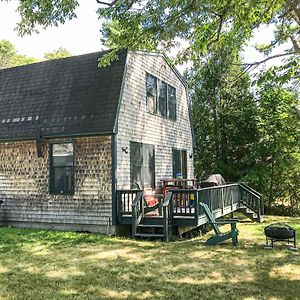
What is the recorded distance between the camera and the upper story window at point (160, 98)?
42.8ft

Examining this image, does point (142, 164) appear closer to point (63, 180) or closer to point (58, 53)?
point (63, 180)

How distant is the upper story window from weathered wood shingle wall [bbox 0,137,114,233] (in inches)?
129

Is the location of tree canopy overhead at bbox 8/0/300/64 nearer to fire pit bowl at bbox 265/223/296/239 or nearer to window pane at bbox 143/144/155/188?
fire pit bowl at bbox 265/223/296/239

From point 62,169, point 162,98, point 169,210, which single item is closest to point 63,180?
point 62,169

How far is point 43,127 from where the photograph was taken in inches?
445

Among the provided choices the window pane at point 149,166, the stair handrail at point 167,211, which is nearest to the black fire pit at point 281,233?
the stair handrail at point 167,211

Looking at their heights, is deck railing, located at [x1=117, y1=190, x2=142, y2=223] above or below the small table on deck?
below

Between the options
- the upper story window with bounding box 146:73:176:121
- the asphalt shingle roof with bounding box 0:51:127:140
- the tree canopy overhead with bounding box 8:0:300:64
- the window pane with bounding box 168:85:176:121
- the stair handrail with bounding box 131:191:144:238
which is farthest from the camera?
the window pane with bounding box 168:85:176:121

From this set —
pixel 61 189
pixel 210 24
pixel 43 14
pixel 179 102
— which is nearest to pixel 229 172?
pixel 179 102

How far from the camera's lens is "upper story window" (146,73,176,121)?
1305cm

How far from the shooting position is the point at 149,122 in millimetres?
12781

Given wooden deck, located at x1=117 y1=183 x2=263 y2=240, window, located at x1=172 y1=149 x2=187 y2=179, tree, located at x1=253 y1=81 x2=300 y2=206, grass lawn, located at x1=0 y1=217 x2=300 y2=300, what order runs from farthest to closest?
1. tree, located at x1=253 y1=81 x2=300 y2=206
2. window, located at x1=172 y1=149 x2=187 y2=179
3. wooden deck, located at x1=117 y1=183 x2=263 y2=240
4. grass lawn, located at x1=0 y1=217 x2=300 y2=300

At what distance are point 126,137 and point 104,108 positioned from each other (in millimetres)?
1155

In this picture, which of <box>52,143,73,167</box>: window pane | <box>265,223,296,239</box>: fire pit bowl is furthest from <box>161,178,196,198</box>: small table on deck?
<box>265,223,296,239</box>: fire pit bowl
